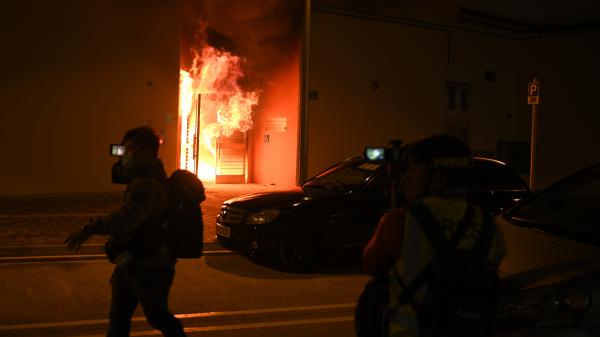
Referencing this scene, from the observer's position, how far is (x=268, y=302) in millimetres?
6773

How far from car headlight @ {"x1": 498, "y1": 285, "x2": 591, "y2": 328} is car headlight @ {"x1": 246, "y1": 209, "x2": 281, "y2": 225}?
4747 millimetres

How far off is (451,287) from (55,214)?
1101cm

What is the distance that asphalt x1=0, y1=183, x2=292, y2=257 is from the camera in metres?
9.36

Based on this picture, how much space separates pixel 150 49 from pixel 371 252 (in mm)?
14073

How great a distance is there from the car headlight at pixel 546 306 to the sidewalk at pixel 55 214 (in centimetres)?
714

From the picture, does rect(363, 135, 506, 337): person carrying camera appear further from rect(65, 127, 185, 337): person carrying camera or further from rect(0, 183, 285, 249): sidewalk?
rect(0, 183, 285, 249): sidewalk

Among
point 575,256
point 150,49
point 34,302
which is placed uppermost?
point 150,49

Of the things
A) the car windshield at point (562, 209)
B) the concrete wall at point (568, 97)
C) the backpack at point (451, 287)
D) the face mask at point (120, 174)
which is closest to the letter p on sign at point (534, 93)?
the car windshield at point (562, 209)

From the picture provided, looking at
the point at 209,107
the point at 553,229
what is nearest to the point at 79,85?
the point at 209,107

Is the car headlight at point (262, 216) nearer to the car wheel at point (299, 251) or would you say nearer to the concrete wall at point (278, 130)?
the car wheel at point (299, 251)

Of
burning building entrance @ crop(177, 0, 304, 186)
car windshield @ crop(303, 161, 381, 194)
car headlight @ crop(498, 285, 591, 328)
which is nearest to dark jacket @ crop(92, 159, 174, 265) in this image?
car headlight @ crop(498, 285, 591, 328)

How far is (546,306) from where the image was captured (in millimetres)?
3420

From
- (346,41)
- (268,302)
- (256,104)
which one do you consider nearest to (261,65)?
(256,104)

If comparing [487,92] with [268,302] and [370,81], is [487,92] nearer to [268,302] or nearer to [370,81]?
[370,81]
